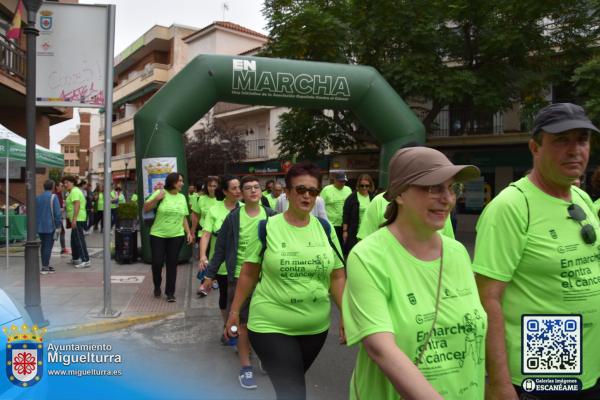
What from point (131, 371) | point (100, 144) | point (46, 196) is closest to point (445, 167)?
point (131, 371)

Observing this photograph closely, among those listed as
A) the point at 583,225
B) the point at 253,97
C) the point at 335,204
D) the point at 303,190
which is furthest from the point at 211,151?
the point at 583,225

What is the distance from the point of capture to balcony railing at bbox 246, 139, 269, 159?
32750 mm

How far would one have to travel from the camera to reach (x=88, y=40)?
6.77 m

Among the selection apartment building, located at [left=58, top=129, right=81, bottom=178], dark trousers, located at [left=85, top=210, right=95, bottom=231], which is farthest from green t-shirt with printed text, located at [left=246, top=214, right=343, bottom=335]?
apartment building, located at [left=58, top=129, right=81, bottom=178]

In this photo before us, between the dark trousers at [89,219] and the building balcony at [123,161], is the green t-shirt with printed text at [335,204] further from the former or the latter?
the building balcony at [123,161]

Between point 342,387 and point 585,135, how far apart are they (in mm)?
3063

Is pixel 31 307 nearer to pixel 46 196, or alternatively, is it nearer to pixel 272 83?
pixel 46 196

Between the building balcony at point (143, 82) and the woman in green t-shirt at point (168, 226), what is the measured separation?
3113 centimetres

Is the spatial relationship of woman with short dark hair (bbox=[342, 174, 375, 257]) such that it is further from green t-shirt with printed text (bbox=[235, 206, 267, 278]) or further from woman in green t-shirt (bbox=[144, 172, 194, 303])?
green t-shirt with printed text (bbox=[235, 206, 267, 278])

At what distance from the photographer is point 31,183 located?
6.23 meters

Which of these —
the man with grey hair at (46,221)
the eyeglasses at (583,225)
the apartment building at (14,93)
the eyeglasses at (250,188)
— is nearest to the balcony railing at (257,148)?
the apartment building at (14,93)

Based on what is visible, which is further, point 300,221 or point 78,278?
point 78,278

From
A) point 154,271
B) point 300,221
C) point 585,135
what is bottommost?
point 154,271

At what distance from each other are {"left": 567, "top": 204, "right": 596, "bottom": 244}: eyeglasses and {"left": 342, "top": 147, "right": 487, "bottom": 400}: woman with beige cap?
2.29 ft
